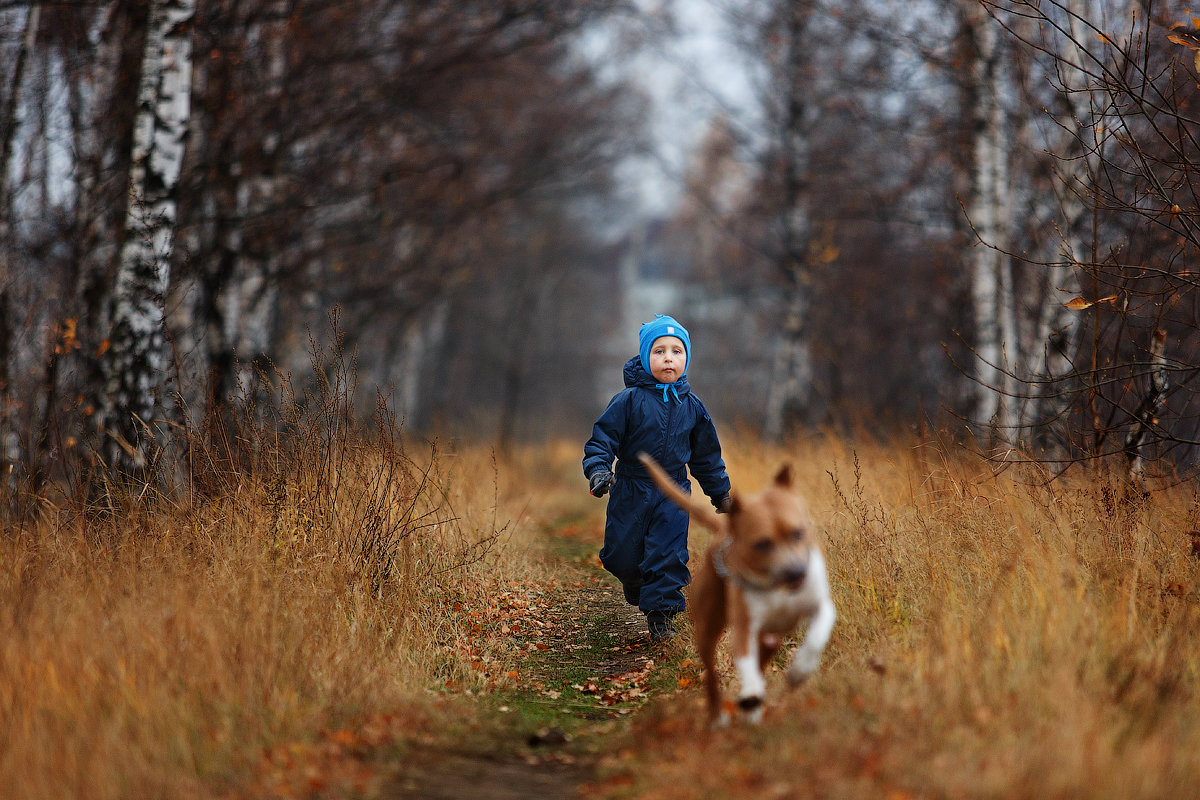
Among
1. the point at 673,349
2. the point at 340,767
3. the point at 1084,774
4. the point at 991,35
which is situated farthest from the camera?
the point at 991,35

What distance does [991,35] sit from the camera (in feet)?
29.6

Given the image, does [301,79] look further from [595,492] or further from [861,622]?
[861,622]

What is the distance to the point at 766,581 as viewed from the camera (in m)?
2.90

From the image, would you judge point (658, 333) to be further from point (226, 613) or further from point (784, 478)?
point (226, 613)

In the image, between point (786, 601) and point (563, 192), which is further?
point (563, 192)

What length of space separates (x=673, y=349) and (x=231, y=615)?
8.54 feet

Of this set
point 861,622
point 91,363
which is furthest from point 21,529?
point 861,622

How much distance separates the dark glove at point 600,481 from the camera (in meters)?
4.37

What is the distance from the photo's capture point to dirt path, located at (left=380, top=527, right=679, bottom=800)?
3094 millimetres

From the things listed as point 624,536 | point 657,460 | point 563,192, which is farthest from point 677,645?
point 563,192

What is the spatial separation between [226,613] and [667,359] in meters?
2.55

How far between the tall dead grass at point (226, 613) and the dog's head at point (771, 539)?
63.5 inches

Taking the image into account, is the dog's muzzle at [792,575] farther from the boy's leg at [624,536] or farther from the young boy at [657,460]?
the boy's leg at [624,536]

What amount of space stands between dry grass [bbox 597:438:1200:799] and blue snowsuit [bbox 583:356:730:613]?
88cm
